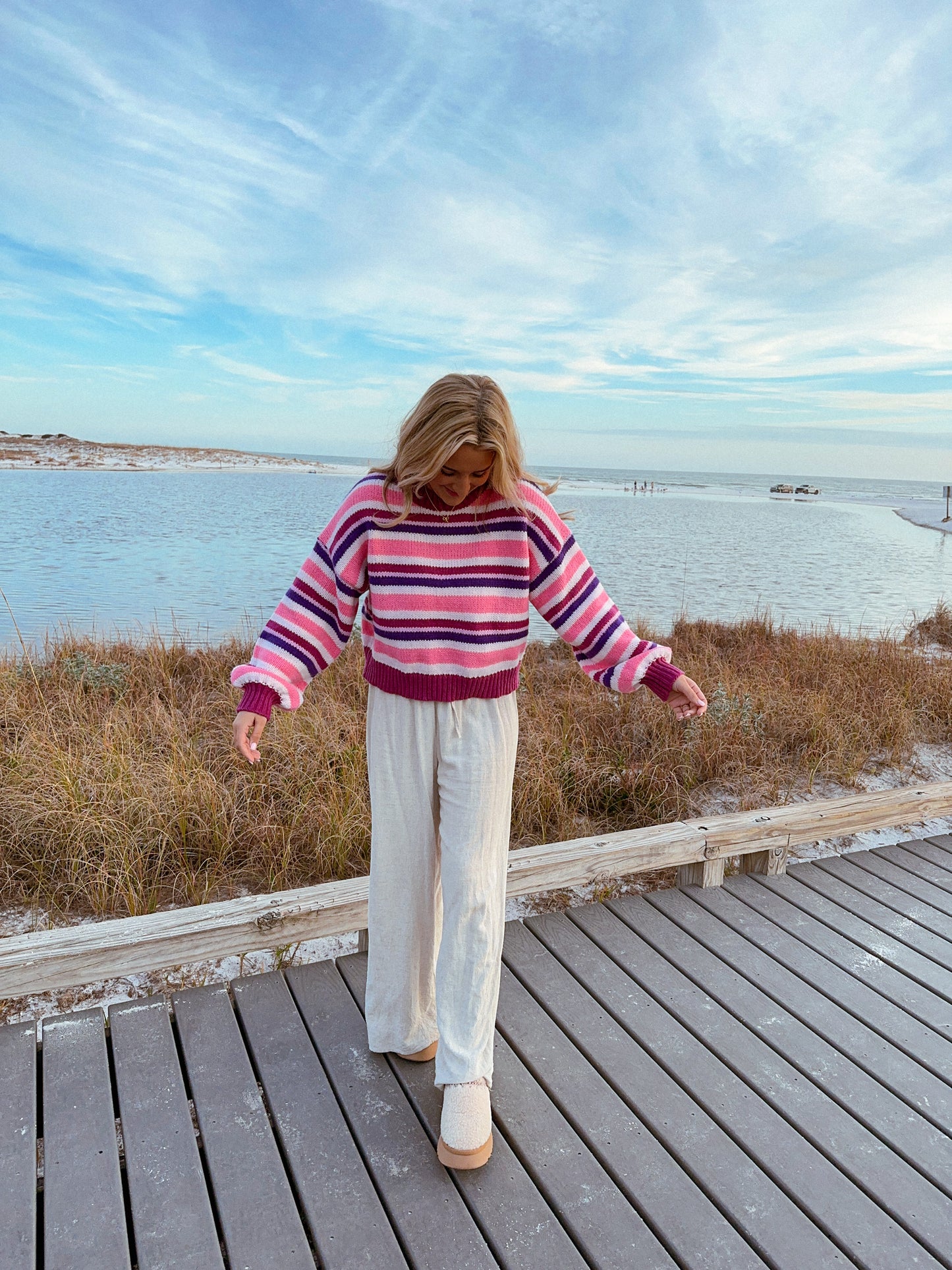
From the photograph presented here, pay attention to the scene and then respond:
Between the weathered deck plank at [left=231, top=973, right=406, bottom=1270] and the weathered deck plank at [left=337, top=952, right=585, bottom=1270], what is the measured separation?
17 cm

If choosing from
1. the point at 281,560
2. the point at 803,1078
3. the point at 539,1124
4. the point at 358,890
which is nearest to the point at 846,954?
the point at 803,1078

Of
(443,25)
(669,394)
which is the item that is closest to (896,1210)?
(443,25)

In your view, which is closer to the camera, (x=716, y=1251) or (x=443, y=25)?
(x=716, y=1251)

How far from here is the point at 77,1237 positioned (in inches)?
58.0

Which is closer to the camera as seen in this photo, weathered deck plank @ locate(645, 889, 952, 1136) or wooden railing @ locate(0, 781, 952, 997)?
weathered deck plank @ locate(645, 889, 952, 1136)

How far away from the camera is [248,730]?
66.4 inches

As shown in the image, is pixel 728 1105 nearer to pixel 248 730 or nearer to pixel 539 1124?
pixel 539 1124

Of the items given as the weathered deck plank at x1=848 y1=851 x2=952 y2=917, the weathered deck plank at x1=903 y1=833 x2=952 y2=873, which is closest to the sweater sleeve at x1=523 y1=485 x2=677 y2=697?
the weathered deck plank at x1=848 y1=851 x2=952 y2=917

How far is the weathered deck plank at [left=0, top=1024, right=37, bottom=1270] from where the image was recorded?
4.75 feet

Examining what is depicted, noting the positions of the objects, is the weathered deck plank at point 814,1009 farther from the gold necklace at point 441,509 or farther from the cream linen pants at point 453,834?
the gold necklace at point 441,509

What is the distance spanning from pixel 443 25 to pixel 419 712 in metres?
6.78

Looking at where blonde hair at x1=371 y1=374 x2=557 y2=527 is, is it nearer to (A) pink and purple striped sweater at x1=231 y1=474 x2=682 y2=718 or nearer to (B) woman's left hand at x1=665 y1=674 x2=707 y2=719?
(A) pink and purple striped sweater at x1=231 y1=474 x2=682 y2=718

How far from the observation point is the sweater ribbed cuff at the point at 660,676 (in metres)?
1.83

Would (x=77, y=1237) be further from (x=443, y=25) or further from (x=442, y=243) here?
(x=442, y=243)
